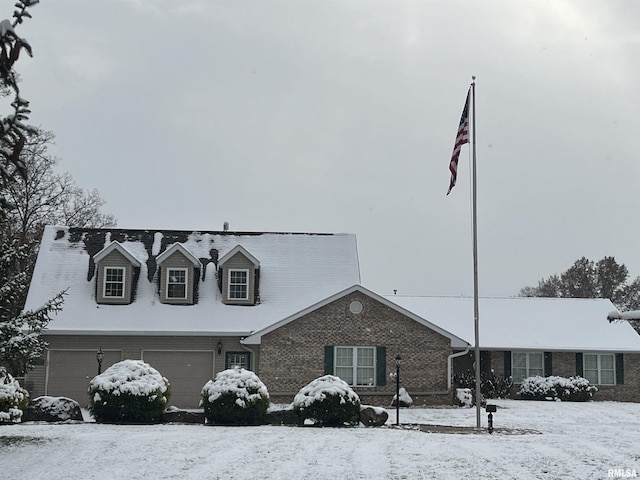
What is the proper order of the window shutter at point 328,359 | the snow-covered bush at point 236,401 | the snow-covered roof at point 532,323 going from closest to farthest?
the snow-covered bush at point 236,401 → the window shutter at point 328,359 → the snow-covered roof at point 532,323

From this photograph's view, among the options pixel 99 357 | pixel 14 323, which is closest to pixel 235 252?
pixel 99 357

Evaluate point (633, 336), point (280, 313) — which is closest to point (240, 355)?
point (280, 313)

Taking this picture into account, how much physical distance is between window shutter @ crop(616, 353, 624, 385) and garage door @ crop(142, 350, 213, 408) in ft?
57.4

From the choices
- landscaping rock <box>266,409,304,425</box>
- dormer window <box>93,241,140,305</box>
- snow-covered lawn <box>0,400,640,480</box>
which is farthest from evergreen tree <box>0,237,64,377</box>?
dormer window <box>93,241,140,305</box>

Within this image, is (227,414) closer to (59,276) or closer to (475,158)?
(475,158)

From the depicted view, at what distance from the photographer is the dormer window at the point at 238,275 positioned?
30719mm

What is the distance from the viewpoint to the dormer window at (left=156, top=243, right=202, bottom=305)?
99.8ft

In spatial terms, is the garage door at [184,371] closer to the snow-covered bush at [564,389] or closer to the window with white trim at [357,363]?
the window with white trim at [357,363]

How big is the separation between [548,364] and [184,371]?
1566 centimetres

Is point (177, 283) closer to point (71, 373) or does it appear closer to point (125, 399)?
point (71, 373)

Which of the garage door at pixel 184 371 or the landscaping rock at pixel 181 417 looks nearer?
the landscaping rock at pixel 181 417

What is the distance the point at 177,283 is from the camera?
30547 millimetres

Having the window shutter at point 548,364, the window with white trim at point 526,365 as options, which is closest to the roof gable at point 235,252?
the window with white trim at point 526,365

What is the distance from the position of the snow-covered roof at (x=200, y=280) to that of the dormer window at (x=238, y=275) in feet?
1.60
